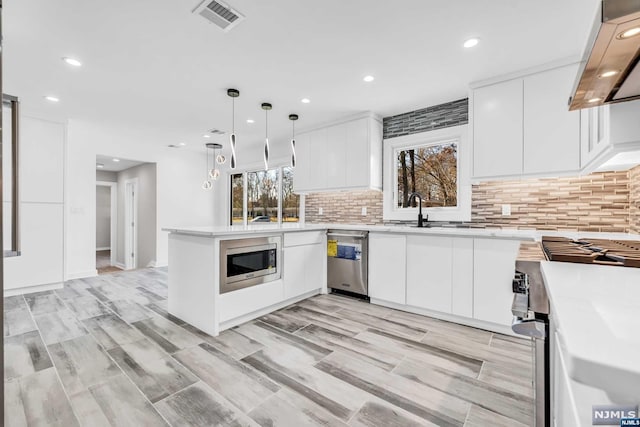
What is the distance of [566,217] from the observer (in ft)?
9.05

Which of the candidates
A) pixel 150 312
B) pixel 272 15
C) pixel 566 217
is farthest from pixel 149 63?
pixel 566 217

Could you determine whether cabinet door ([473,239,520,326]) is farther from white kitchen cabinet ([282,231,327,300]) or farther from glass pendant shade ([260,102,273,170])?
glass pendant shade ([260,102,273,170])

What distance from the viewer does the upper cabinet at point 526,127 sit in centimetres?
254

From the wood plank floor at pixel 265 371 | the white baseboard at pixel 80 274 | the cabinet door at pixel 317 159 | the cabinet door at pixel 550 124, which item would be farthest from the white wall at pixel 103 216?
the cabinet door at pixel 550 124

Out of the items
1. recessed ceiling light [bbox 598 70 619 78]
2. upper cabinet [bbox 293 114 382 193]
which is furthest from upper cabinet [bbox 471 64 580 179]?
recessed ceiling light [bbox 598 70 619 78]

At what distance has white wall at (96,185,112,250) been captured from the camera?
8.59m

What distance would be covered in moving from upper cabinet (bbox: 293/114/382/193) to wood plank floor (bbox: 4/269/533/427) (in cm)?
180

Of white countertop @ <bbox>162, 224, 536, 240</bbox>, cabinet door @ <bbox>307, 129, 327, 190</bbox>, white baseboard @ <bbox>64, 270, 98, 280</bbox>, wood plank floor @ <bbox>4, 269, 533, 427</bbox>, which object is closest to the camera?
wood plank floor @ <bbox>4, 269, 533, 427</bbox>

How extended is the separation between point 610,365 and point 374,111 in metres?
3.82

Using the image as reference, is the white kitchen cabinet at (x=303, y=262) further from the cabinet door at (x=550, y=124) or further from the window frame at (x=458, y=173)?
the cabinet door at (x=550, y=124)

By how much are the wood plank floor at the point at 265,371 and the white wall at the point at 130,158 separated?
1900 mm

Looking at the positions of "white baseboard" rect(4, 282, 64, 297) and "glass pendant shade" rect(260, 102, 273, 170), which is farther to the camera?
"white baseboard" rect(4, 282, 64, 297)

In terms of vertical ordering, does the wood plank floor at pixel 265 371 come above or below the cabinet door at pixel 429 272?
below

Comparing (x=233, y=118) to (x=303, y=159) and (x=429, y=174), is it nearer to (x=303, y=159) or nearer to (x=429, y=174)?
(x=303, y=159)
